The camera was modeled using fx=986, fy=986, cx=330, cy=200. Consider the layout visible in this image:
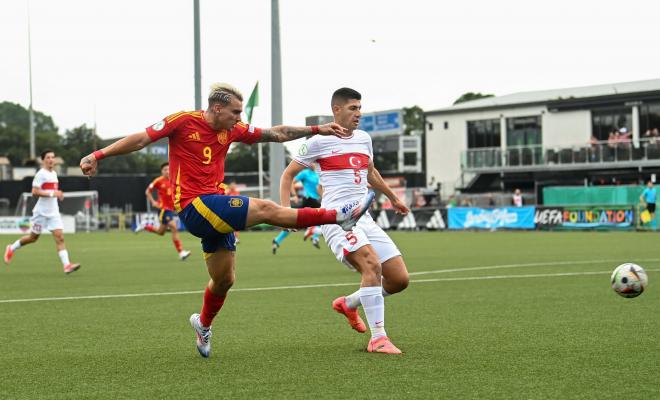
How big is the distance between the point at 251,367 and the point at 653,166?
173ft

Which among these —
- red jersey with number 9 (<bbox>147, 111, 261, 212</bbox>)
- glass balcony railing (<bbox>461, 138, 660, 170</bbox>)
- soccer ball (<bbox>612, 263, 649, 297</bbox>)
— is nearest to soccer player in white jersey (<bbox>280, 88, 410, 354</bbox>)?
red jersey with number 9 (<bbox>147, 111, 261, 212</bbox>)

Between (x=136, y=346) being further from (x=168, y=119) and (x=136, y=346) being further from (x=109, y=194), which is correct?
(x=109, y=194)

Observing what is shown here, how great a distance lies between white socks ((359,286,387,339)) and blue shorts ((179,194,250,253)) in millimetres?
1353

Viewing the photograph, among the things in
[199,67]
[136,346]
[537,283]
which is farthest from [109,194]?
[136,346]

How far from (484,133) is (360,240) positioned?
2486 inches

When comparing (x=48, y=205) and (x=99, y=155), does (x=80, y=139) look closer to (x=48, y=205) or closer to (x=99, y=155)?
(x=48, y=205)

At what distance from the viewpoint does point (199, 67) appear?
30922 mm

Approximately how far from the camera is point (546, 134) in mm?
66500

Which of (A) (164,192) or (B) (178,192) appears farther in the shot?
(A) (164,192)

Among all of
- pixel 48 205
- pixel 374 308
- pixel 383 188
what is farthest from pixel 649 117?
pixel 374 308

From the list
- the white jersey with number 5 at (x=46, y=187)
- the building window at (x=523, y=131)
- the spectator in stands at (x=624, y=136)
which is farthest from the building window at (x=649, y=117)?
the white jersey with number 5 at (x=46, y=187)

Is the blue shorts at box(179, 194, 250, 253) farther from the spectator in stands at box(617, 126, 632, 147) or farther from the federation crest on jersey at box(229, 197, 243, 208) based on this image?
the spectator in stands at box(617, 126, 632, 147)

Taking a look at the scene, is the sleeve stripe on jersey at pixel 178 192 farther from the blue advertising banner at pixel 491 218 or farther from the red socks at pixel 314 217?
the blue advertising banner at pixel 491 218

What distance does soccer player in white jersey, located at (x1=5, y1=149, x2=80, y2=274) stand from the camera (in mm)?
18781
